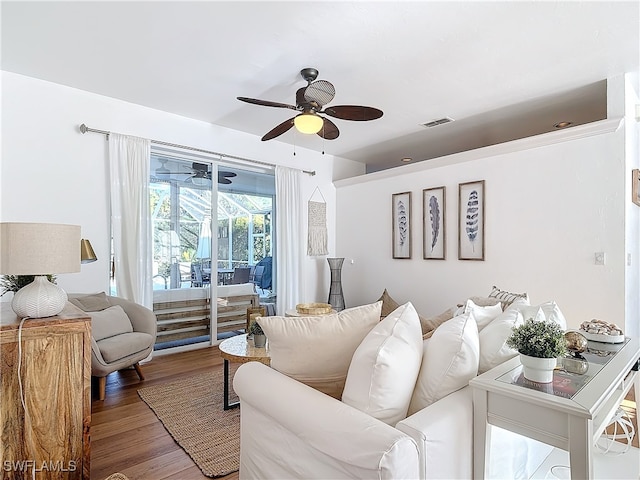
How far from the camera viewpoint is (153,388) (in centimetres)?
Answer: 309

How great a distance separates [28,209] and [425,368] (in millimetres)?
3584

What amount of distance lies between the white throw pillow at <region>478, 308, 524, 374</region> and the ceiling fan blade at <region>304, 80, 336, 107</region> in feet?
6.57

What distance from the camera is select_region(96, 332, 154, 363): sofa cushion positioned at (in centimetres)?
280

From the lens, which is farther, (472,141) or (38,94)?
(472,141)

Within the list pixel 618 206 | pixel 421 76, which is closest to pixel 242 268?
pixel 421 76

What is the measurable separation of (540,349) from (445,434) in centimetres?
50

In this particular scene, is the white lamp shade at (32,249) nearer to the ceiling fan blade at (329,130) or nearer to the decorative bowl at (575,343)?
the ceiling fan blade at (329,130)

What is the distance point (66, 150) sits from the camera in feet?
11.1

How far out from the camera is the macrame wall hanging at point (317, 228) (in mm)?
5391

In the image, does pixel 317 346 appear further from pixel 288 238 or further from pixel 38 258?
pixel 288 238

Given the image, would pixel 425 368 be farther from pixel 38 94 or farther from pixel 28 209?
pixel 38 94

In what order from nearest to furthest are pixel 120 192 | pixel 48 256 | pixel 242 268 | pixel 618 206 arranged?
pixel 48 256, pixel 618 206, pixel 120 192, pixel 242 268

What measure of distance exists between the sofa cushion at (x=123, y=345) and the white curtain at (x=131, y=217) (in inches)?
28.0

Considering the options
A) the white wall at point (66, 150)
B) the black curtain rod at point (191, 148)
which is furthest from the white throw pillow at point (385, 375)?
the black curtain rod at point (191, 148)
